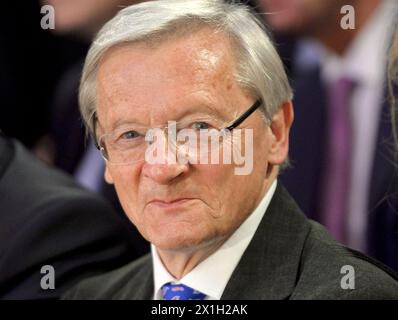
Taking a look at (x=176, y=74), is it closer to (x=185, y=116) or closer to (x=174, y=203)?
(x=185, y=116)

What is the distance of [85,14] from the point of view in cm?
195

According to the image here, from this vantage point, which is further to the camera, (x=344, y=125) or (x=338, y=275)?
(x=344, y=125)

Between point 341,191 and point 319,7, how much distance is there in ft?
1.22

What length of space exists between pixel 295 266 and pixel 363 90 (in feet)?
1.64

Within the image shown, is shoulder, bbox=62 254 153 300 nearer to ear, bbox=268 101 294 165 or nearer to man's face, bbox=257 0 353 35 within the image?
ear, bbox=268 101 294 165

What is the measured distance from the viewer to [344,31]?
1.84 metres

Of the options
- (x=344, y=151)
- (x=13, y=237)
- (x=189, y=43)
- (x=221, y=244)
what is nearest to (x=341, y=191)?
(x=344, y=151)

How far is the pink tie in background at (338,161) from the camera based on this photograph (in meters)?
1.74

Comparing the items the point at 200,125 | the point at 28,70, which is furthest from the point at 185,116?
the point at 28,70

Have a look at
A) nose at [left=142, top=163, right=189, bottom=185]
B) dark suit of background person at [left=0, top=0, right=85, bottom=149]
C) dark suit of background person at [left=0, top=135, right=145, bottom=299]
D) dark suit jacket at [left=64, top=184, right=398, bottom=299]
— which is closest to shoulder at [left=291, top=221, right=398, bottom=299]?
dark suit jacket at [left=64, top=184, right=398, bottom=299]

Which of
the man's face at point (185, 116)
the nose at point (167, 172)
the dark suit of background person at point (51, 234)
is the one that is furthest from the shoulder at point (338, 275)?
the dark suit of background person at point (51, 234)

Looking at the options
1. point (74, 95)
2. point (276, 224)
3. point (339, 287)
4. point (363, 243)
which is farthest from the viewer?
point (74, 95)

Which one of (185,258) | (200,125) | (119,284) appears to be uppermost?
(200,125)

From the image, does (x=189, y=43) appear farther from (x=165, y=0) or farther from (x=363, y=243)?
(x=363, y=243)
